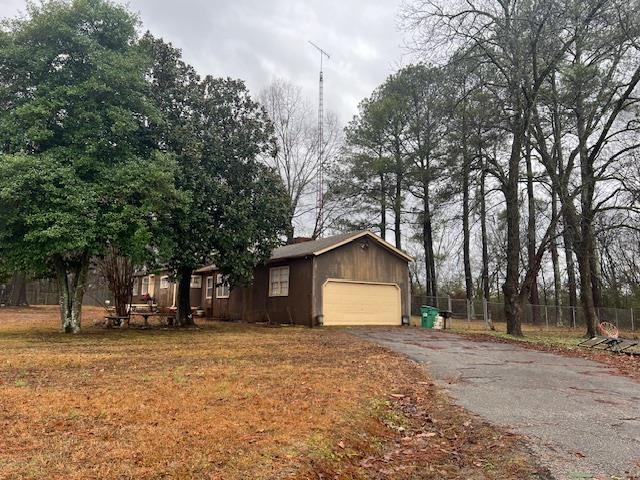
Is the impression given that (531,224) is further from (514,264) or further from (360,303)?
(360,303)

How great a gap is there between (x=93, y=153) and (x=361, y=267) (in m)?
11.4

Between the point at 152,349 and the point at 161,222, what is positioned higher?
the point at 161,222

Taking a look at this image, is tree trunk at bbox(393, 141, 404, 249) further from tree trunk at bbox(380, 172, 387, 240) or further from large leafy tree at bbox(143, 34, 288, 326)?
large leafy tree at bbox(143, 34, 288, 326)

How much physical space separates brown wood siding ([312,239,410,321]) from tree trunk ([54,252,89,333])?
27.4 ft

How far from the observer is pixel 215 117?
16891mm

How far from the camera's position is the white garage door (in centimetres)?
1916

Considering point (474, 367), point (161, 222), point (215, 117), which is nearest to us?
point (474, 367)

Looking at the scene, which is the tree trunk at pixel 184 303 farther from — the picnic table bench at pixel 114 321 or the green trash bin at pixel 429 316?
the green trash bin at pixel 429 316

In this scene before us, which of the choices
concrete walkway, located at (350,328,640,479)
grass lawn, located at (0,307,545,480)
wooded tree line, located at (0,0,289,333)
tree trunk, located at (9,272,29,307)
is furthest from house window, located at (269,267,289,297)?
tree trunk, located at (9,272,29,307)

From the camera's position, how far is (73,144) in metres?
12.4

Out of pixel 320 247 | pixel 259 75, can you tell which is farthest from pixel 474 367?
pixel 259 75

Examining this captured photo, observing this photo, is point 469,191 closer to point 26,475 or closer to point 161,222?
point 161,222

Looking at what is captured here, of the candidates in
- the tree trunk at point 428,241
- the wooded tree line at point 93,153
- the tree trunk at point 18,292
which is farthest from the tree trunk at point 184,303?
the tree trunk at point 428,241

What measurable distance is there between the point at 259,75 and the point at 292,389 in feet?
90.7
